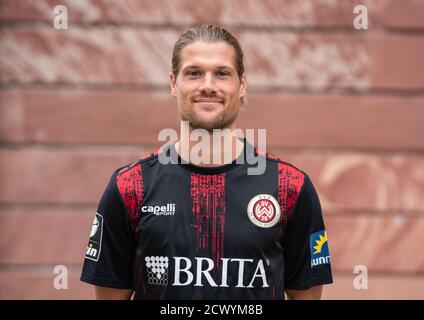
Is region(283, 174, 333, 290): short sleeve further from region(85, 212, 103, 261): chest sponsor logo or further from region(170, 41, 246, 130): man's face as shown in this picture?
region(85, 212, 103, 261): chest sponsor logo

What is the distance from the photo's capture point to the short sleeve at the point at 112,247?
2.56 metres

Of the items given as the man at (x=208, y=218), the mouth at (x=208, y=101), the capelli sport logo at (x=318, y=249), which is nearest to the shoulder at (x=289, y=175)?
the man at (x=208, y=218)

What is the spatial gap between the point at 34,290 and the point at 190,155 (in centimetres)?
233

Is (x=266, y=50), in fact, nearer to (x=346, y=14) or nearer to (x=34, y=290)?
(x=346, y=14)

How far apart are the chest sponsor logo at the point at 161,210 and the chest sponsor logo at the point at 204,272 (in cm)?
19

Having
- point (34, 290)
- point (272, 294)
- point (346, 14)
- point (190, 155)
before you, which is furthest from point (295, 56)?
point (34, 290)

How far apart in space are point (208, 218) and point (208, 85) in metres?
0.59

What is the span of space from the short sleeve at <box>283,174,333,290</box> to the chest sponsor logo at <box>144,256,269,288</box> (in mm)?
220

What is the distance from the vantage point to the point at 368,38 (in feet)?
14.3

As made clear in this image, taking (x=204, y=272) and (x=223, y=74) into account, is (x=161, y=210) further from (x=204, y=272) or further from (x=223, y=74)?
(x=223, y=74)

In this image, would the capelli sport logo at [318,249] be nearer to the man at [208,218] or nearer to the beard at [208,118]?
the man at [208,218]

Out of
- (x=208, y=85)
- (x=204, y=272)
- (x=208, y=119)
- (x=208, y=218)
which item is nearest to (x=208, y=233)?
(x=208, y=218)

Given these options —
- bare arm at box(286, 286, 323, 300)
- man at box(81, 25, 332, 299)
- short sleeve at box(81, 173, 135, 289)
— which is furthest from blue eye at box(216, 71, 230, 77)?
bare arm at box(286, 286, 323, 300)

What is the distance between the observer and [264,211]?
98.9 inches
